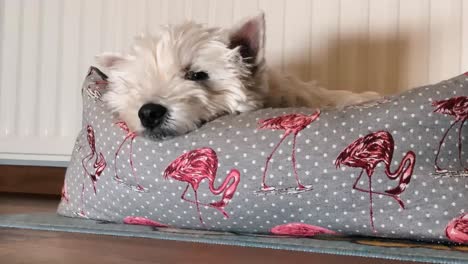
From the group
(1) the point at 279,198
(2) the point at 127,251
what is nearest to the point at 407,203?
(1) the point at 279,198

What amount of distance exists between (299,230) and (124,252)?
1.05ft

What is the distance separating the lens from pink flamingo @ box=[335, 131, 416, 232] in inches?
38.8

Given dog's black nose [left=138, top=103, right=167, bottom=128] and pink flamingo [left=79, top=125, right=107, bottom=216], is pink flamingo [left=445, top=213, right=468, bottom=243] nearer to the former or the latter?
dog's black nose [left=138, top=103, right=167, bottom=128]

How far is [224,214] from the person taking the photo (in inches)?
43.6

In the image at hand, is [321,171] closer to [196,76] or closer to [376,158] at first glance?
[376,158]

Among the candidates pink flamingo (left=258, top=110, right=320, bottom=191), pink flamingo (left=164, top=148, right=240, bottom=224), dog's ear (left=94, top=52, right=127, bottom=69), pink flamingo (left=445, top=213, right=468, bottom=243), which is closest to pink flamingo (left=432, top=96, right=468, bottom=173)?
pink flamingo (left=445, top=213, right=468, bottom=243)

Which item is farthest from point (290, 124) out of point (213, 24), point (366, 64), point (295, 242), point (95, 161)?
point (213, 24)

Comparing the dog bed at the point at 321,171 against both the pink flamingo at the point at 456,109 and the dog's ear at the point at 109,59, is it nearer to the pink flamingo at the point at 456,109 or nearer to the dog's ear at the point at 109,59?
the pink flamingo at the point at 456,109

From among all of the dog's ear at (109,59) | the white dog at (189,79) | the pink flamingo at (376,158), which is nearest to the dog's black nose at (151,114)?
the white dog at (189,79)

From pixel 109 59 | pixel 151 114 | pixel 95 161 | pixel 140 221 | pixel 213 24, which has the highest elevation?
pixel 213 24

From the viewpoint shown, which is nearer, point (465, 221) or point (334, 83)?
point (465, 221)

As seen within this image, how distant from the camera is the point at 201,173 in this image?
1.11 metres

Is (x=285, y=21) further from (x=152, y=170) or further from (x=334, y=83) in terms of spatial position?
(x=152, y=170)

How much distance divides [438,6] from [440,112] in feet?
2.30
